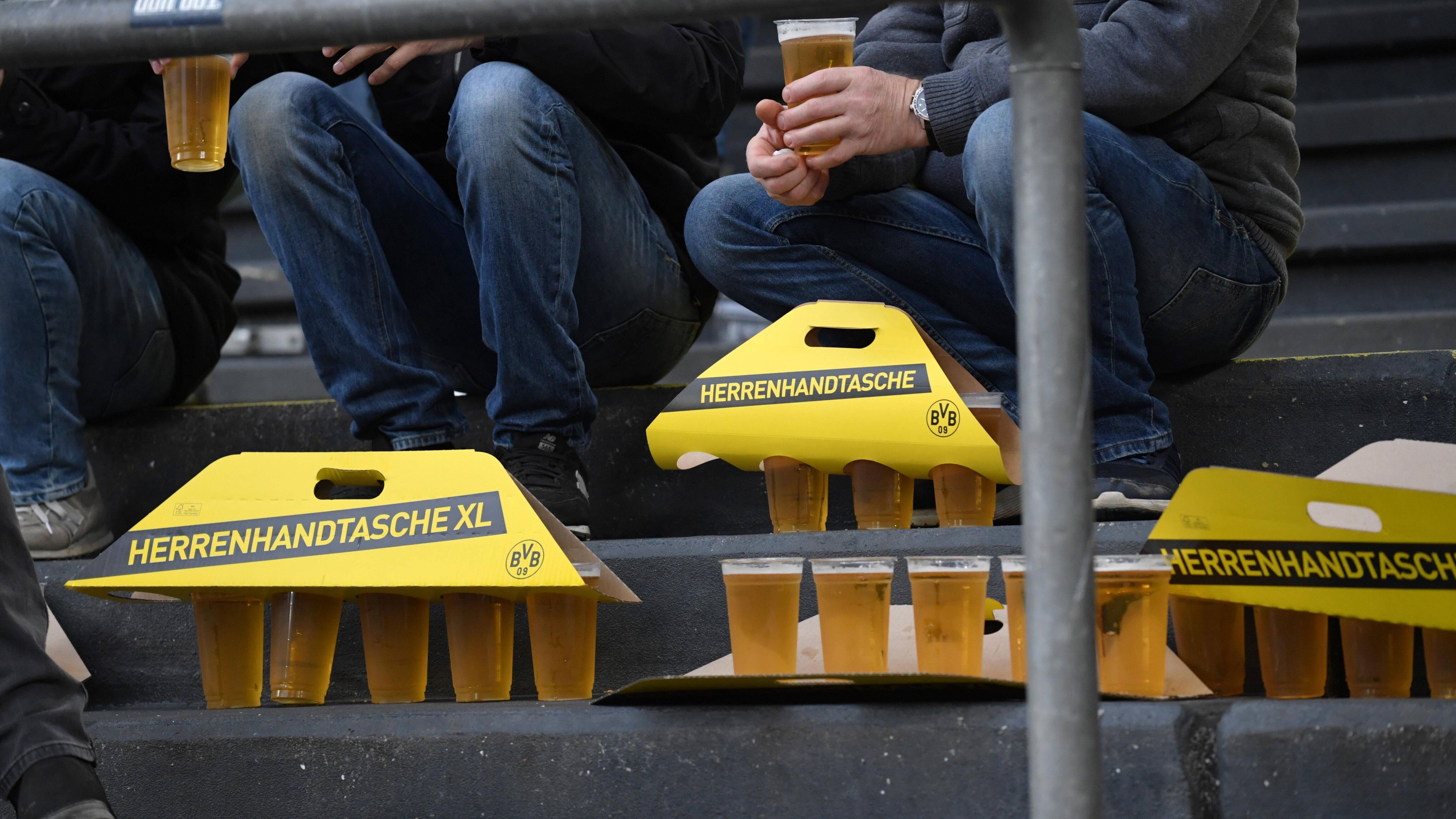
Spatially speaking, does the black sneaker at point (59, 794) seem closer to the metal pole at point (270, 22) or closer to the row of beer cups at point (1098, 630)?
the row of beer cups at point (1098, 630)

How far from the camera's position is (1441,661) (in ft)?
4.23

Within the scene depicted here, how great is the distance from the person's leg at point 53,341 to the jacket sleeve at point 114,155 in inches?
1.4

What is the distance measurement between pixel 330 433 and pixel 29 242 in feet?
1.71

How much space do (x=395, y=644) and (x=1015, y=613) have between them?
664 millimetres

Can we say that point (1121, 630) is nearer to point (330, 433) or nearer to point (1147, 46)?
point (1147, 46)

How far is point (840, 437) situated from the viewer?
1678 millimetres

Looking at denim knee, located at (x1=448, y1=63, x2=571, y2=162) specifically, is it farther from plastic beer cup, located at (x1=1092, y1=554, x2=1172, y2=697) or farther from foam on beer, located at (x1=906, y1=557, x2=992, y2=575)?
plastic beer cup, located at (x1=1092, y1=554, x2=1172, y2=697)

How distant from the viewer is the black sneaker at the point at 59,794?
1243 mm

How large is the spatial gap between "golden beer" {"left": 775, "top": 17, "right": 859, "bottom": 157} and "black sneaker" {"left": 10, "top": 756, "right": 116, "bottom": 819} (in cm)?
109

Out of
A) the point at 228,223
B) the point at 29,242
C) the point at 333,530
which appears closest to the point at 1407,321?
the point at 333,530

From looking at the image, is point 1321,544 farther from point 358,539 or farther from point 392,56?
point 392,56

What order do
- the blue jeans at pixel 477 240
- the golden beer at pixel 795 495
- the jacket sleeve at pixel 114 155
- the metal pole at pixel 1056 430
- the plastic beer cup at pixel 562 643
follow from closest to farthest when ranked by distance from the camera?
the metal pole at pixel 1056 430
the plastic beer cup at pixel 562 643
the golden beer at pixel 795 495
the blue jeans at pixel 477 240
the jacket sleeve at pixel 114 155

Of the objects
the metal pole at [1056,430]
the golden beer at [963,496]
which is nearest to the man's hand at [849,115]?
the golden beer at [963,496]

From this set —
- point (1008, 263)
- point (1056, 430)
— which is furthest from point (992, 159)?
point (1056, 430)
